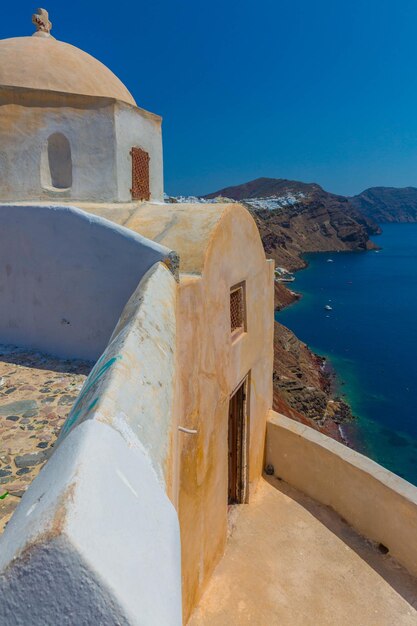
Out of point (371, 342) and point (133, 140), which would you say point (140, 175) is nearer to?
point (133, 140)

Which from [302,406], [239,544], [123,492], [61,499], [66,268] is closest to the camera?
[61,499]

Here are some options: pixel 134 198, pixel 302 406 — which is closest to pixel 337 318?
pixel 302 406

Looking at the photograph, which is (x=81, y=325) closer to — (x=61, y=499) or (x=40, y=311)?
(x=40, y=311)

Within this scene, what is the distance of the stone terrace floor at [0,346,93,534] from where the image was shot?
310cm

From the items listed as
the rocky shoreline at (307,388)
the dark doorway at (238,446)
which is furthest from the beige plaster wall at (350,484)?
the rocky shoreline at (307,388)

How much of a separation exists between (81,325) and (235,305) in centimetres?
245

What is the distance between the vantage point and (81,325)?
5637mm

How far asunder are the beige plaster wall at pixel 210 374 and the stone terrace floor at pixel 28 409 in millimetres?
1284

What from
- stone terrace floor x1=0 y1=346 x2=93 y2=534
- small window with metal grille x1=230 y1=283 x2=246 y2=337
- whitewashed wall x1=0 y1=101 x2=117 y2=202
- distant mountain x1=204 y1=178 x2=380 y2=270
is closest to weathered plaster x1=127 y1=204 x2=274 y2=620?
small window with metal grille x1=230 y1=283 x2=246 y2=337

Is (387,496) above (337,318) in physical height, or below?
above

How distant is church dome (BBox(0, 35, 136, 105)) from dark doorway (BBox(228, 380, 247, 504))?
587 centimetres

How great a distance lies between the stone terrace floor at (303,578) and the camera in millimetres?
5523

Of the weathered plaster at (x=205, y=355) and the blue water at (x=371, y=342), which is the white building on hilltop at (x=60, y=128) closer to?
the weathered plaster at (x=205, y=355)

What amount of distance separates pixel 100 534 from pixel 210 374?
4.43 m
